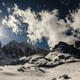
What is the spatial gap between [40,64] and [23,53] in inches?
4106

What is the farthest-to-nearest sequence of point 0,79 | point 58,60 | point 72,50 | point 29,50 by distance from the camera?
1. point 29,50
2. point 72,50
3. point 58,60
4. point 0,79

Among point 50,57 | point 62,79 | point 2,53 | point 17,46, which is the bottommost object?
point 62,79

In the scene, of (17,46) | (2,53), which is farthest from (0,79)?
(17,46)

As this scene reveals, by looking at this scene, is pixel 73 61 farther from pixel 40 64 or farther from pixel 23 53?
pixel 23 53

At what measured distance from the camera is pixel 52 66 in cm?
8569

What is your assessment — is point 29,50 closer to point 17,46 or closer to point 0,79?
point 17,46

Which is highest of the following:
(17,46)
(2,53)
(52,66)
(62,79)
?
(17,46)

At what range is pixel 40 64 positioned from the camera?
90.2 metres

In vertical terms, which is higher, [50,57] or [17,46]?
[17,46]

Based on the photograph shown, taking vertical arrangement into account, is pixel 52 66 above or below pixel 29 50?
below

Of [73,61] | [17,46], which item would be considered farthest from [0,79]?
[17,46]

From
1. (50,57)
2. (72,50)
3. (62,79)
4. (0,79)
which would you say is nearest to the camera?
(0,79)

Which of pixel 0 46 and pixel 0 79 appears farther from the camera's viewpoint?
pixel 0 46

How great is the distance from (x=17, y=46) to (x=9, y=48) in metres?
11.4
